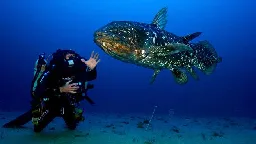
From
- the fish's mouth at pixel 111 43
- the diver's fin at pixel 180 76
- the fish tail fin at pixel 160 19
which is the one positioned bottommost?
the diver's fin at pixel 180 76

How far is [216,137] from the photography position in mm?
11211

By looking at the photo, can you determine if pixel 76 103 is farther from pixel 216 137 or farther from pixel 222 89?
pixel 222 89

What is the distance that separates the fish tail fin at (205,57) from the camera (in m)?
5.31

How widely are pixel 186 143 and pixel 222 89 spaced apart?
119m

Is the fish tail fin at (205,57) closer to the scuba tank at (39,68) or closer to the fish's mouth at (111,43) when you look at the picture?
the fish's mouth at (111,43)

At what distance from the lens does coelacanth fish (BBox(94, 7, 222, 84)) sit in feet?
12.3

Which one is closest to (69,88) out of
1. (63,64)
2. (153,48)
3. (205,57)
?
(63,64)

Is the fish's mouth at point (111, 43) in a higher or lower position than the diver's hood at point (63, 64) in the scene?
lower

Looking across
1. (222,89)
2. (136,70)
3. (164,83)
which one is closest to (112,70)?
(136,70)

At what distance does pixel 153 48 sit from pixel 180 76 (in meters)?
1.01

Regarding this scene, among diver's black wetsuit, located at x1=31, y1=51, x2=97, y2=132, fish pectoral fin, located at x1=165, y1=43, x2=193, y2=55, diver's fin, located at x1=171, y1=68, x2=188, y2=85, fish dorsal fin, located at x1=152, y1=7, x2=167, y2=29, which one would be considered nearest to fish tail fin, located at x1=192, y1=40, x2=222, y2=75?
diver's fin, located at x1=171, y1=68, x2=188, y2=85

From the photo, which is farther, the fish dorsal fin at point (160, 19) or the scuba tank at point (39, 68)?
the scuba tank at point (39, 68)

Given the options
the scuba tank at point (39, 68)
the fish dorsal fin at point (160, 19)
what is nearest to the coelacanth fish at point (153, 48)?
the fish dorsal fin at point (160, 19)

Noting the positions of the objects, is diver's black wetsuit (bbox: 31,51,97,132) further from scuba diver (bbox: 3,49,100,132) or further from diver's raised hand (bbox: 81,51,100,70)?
diver's raised hand (bbox: 81,51,100,70)
